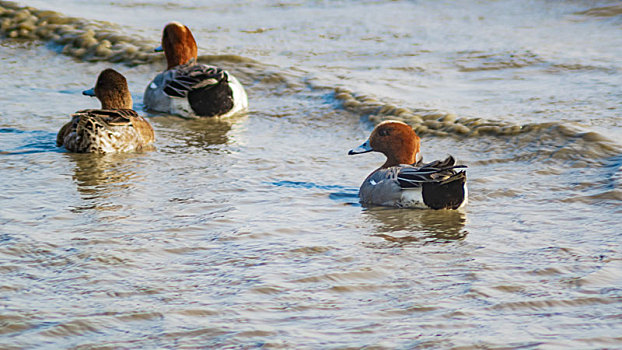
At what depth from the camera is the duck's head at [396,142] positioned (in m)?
7.56

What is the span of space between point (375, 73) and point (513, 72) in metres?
2.12

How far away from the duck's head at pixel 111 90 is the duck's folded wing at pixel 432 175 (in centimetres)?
444

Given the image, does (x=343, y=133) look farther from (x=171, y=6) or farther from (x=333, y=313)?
(x=171, y=6)

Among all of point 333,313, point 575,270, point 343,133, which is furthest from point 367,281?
point 343,133

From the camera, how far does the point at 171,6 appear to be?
18.6 meters

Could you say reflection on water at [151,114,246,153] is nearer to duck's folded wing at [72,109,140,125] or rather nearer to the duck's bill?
duck's folded wing at [72,109,140,125]

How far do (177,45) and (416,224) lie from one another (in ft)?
21.9

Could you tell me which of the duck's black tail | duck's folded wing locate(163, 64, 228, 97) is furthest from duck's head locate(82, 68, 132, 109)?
the duck's black tail

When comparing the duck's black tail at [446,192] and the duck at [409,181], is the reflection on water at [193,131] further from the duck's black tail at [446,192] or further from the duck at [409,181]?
the duck's black tail at [446,192]

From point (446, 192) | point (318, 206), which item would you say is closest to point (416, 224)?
point (446, 192)

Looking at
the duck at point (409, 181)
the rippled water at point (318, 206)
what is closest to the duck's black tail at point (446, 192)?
the duck at point (409, 181)

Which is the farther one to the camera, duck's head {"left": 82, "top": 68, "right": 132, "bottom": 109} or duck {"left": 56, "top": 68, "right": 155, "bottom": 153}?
duck's head {"left": 82, "top": 68, "right": 132, "bottom": 109}

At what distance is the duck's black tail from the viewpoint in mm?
6836

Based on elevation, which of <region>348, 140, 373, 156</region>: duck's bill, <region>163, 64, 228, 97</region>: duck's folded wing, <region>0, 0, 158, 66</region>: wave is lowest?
<region>348, 140, 373, 156</region>: duck's bill
